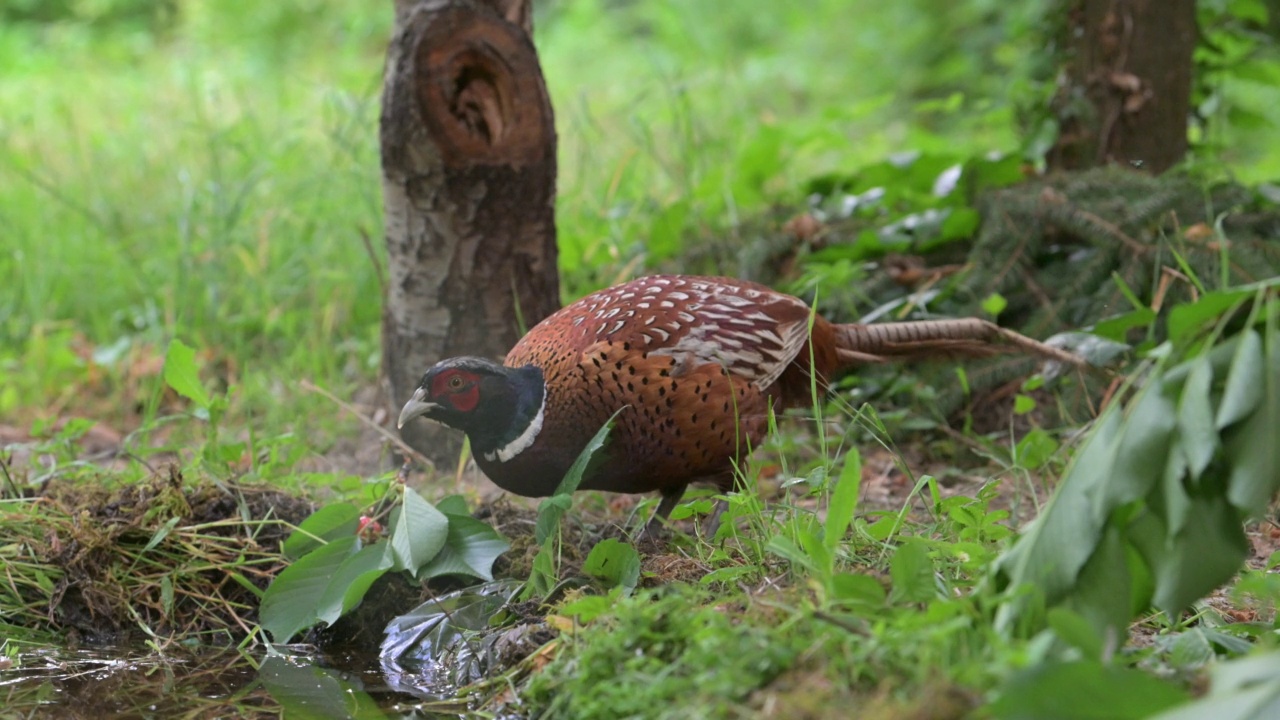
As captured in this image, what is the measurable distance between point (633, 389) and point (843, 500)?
3.12 feet

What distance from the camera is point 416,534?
9.69 ft

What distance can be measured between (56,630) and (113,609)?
15 centimetres

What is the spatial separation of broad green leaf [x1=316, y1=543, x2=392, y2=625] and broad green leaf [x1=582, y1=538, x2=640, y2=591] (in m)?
0.50

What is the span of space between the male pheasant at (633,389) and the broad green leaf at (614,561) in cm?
34

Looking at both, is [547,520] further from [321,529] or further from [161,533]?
[161,533]

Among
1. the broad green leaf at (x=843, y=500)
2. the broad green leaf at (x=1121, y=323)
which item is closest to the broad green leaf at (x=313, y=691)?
the broad green leaf at (x=843, y=500)

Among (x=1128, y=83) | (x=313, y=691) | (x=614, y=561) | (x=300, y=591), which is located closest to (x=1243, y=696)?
(x=614, y=561)

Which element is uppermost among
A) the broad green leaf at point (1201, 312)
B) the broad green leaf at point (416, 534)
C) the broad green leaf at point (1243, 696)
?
the broad green leaf at point (1201, 312)

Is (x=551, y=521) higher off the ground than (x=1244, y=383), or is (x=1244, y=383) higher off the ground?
(x=1244, y=383)

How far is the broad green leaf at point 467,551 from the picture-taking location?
296 cm

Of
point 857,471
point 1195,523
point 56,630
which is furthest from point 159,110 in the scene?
point 1195,523

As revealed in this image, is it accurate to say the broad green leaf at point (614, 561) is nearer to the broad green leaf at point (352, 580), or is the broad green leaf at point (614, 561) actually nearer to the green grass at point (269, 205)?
the broad green leaf at point (352, 580)

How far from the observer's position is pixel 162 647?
3.08 meters

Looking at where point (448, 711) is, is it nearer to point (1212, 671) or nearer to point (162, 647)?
point (162, 647)
